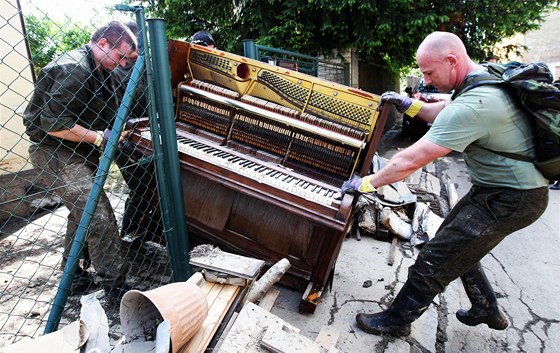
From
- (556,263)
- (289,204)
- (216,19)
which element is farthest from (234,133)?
(216,19)

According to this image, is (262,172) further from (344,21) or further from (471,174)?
(344,21)

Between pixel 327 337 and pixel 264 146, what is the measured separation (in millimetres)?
1644

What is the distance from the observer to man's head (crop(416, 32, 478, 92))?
225 cm

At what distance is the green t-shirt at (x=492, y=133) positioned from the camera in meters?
2.02

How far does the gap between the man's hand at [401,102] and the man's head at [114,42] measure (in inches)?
77.4

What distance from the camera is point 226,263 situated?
2.27 meters

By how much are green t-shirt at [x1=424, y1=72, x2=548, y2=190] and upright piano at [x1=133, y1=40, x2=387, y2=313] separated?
741 mm

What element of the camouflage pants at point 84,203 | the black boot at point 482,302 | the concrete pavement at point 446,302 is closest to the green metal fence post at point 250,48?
the concrete pavement at point 446,302

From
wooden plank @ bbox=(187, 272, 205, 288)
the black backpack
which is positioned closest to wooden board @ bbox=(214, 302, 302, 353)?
wooden plank @ bbox=(187, 272, 205, 288)

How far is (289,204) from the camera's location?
2.53 m

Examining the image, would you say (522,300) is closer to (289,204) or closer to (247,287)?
(289,204)

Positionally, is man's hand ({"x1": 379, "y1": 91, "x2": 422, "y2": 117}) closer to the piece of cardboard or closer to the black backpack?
the black backpack

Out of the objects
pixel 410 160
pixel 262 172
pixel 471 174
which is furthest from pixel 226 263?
pixel 471 174

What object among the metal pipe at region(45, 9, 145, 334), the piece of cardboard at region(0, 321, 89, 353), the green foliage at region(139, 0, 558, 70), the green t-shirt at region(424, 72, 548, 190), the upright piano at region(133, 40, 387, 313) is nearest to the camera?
the piece of cardboard at region(0, 321, 89, 353)
